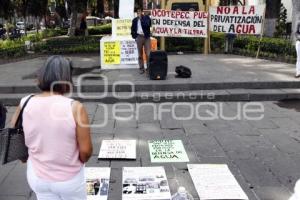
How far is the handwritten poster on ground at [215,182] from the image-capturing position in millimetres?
4340

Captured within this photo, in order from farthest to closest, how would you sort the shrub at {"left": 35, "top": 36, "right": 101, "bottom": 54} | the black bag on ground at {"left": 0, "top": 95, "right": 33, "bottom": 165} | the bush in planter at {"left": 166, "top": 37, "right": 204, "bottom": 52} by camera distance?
the bush in planter at {"left": 166, "top": 37, "right": 204, "bottom": 52} < the shrub at {"left": 35, "top": 36, "right": 101, "bottom": 54} < the black bag on ground at {"left": 0, "top": 95, "right": 33, "bottom": 165}

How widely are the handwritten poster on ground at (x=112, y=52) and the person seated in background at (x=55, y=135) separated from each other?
8.95 metres

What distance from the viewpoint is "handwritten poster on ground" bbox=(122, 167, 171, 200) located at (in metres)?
4.32

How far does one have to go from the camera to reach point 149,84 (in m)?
9.41

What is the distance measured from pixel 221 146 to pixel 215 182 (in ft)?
4.81

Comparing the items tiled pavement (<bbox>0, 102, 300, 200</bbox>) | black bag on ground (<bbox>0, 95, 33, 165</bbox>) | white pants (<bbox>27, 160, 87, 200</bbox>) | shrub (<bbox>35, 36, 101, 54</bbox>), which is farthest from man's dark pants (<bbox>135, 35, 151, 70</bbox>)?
white pants (<bbox>27, 160, 87, 200</bbox>)

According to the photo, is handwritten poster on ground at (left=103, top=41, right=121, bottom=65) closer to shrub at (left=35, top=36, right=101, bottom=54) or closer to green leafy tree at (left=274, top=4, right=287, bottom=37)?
shrub at (left=35, top=36, right=101, bottom=54)

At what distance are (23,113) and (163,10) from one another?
39.8 ft

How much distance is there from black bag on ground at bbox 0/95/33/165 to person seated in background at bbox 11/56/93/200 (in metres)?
0.16

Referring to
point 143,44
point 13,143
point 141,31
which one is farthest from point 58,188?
point 143,44

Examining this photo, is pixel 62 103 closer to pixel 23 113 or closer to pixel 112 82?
pixel 23 113

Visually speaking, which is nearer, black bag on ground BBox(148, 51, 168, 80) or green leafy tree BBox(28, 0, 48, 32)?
black bag on ground BBox(148, 51, 168, 80)

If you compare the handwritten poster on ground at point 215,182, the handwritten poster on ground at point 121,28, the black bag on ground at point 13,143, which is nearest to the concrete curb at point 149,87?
the handwritten poster on ground at point 121,28

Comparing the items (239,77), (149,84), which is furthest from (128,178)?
(239,77)
